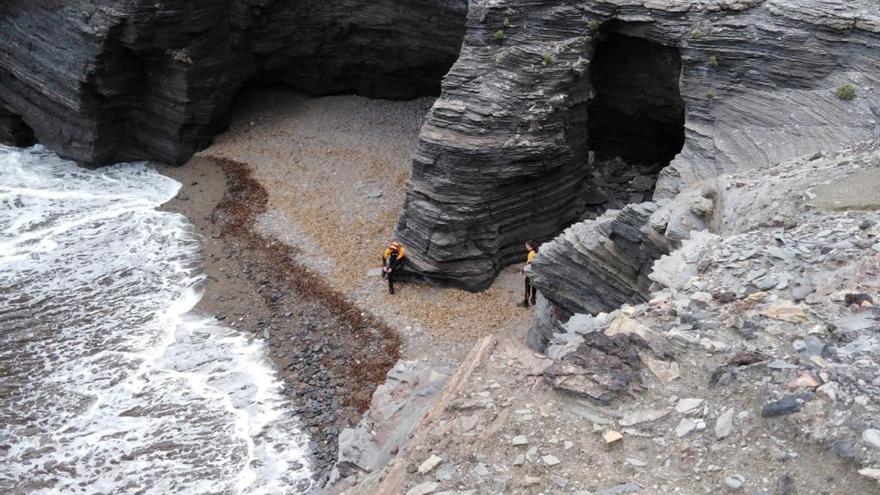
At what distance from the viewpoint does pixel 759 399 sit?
34.4ft

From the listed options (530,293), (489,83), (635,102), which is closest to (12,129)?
(489,83)

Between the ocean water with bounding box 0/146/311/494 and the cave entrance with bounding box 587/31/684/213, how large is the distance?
12368 mm

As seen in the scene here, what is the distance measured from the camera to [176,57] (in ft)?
105

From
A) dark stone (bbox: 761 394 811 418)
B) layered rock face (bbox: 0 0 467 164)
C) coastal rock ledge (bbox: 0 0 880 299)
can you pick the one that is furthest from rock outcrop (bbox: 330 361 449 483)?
layered rock face (bbox: 0 0 467 164)

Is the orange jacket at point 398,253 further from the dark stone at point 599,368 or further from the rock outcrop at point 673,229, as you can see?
the dark stone at point 599,368

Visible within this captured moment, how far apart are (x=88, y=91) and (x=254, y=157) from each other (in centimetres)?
641

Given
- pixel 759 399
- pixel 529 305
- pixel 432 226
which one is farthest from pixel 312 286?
pixel 759 399

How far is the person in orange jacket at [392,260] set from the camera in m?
24.9

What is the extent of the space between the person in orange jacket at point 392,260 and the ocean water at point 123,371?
13.6ft

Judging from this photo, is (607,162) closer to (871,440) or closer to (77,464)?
(77,464)

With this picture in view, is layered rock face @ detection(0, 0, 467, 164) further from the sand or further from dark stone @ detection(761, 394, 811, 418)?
dark stone @ detection(761, 394, 811, 418)

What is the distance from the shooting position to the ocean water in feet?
63.2

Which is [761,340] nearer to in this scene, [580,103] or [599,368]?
[599,368]

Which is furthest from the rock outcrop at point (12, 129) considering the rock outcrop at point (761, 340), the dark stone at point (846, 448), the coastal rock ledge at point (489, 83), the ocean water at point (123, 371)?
the dark stone at point (846, 448)
